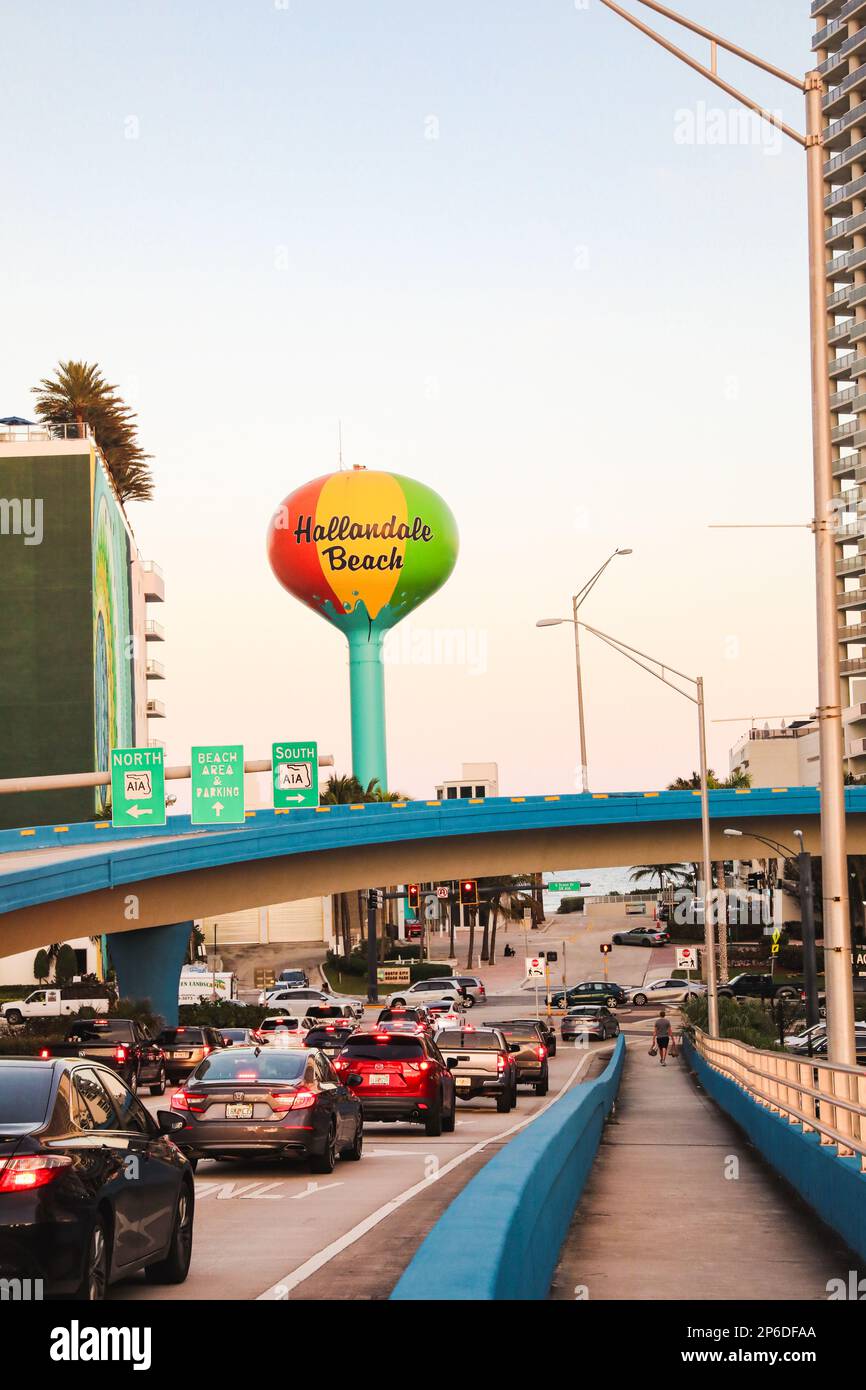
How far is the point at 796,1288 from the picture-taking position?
479 inches

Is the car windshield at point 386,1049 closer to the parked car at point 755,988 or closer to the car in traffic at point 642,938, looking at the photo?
the parked car at point 755,988

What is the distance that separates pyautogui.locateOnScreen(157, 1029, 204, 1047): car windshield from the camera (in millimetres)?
42844

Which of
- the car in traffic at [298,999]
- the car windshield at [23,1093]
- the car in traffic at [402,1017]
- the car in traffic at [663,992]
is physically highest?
the car windshield at [23,1093]

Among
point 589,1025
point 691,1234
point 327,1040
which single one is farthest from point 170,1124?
point 589,1025

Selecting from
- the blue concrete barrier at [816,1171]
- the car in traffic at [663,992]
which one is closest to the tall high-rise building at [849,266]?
the car in traffic at [663,992]

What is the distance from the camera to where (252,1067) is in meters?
20.1

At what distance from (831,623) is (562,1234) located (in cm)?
696

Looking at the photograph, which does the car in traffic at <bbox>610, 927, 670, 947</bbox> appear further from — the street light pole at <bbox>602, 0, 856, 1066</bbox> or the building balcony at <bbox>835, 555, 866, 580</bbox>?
the street light pole at <bbox>602, 0, 856, 1066</bbox>

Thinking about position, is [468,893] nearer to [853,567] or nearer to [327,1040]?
[327,1040]

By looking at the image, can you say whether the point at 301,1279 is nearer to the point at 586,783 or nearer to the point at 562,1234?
the point at 562,1234

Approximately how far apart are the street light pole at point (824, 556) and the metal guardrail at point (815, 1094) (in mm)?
651

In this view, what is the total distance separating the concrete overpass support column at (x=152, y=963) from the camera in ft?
202

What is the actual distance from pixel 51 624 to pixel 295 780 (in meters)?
46.1
